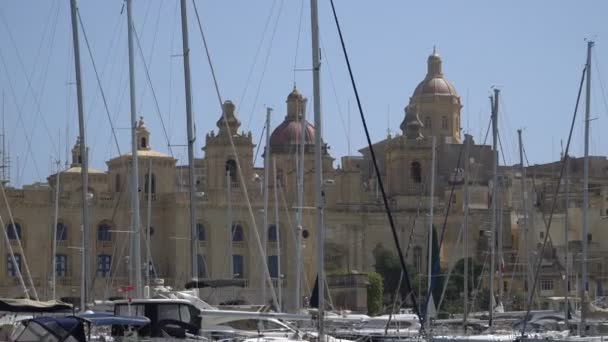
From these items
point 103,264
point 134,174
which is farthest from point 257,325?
point 103,264

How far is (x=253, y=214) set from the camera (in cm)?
8244

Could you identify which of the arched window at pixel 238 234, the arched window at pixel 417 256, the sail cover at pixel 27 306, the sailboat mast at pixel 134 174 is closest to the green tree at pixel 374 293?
the arched window at pixel 238 234

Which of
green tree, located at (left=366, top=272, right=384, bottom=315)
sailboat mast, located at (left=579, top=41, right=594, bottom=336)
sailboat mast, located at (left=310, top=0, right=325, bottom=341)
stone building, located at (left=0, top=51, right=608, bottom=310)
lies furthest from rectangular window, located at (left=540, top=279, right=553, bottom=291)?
sailboat mast, located at (left=310, top=0, right=325, bottom=341)

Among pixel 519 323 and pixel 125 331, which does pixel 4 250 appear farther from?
pixel 125 331

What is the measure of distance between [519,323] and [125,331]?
19650 mm

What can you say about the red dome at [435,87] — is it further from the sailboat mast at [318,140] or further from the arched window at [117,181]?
the sailboat mast at [318,140]

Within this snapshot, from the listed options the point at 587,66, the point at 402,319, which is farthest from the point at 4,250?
the point at 587,66

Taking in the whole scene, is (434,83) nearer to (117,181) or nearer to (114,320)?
(117,181)

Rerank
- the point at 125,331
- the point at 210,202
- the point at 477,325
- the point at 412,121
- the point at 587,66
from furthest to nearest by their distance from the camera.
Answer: the point at 412,121
the point at 210,202
the point at 477,325
the point at 587,66
the point at 125,331

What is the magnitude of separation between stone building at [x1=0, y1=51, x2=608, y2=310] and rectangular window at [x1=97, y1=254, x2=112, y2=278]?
79 millimetres

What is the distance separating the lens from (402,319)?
5472 centimetres

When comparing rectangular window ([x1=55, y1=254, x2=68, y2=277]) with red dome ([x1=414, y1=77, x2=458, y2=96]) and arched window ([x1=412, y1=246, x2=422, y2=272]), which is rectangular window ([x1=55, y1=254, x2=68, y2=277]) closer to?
arched window ([x1=412, y1=246, x2=422, y2=272])

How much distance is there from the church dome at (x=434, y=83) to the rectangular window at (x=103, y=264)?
1632 inches

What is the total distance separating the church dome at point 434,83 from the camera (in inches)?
5059
